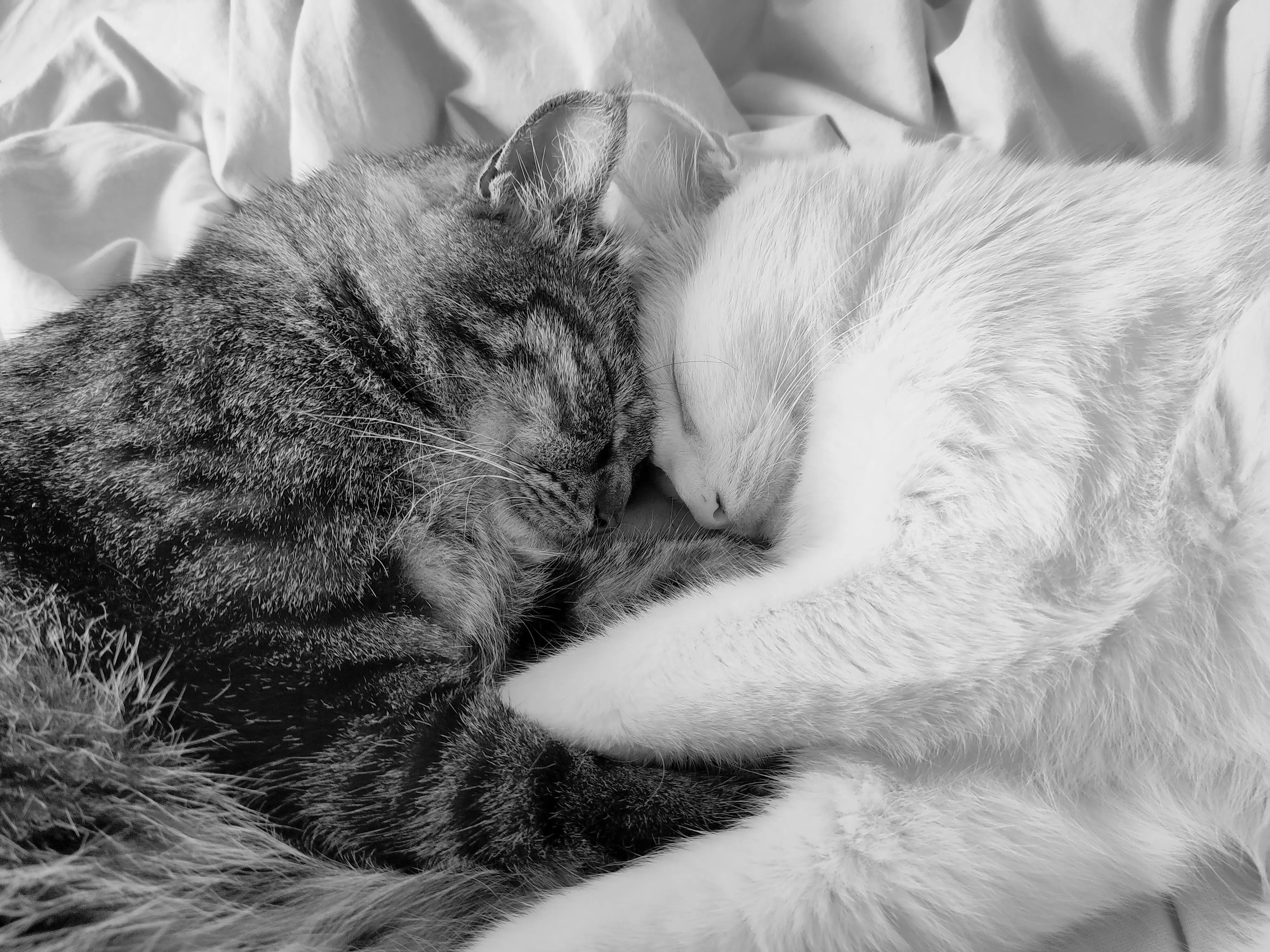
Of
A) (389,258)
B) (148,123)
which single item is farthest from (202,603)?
(148,123)

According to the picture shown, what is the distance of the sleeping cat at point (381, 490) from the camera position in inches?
29.3

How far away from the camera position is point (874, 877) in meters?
0.79

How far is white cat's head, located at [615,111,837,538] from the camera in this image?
1.05 metres

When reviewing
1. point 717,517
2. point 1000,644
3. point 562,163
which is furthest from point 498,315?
point 1000,644

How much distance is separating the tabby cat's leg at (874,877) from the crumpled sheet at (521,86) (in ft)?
3.07

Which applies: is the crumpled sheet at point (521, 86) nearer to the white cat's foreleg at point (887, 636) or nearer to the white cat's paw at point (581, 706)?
the white cat's foreleg at point (887, 636)

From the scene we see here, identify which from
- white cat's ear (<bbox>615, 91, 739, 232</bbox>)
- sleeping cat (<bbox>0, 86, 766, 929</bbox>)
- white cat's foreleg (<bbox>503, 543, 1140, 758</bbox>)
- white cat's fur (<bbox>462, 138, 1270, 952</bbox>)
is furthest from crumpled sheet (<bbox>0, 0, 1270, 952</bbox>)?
white cat's foreleg (<bbox>503, 543, 1140, 758</bbox>)

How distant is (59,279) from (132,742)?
86 centimetres

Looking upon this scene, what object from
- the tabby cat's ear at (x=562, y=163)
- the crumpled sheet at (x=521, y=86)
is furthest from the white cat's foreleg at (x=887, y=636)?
the crumpled sheet at (x=521, y=86)

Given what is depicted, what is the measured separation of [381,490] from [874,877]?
62cm

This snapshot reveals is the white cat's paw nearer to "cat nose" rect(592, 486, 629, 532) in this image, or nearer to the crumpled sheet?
"cat nose" rect(592, 486, 629, 532)

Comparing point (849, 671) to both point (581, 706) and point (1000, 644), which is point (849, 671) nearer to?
point (1000, 644)

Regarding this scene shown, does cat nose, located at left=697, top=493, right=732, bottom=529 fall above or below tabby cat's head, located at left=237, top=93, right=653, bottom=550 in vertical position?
below

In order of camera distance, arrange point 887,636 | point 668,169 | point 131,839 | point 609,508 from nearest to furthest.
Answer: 1. point 131,839
2. point 887,636
3. point 609,508
4. point 668,169
